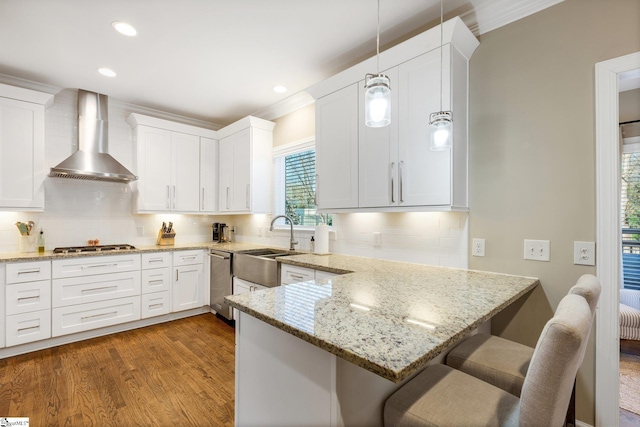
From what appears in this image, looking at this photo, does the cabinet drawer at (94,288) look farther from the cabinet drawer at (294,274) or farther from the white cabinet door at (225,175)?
the cabinet drawer at (294,274)

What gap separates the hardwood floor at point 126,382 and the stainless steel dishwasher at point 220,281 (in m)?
0.40

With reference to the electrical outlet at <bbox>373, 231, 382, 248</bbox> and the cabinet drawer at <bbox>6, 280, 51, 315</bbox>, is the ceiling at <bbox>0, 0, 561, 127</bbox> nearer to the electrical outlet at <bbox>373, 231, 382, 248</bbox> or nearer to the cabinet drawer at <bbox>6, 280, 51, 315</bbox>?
the electrical outlet at <bbox>373, 231, 382, 248</bbox>

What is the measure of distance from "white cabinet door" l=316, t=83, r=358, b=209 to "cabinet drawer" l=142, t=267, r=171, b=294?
2.14 metres

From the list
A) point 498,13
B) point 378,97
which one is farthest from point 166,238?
point 498,13

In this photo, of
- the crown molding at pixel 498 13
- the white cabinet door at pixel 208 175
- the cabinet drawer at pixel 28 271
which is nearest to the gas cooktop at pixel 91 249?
the cabinet drawer at pixel 28 271

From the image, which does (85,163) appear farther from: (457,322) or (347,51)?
(457,322)

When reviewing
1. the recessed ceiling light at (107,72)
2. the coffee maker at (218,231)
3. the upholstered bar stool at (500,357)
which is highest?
the recessed ceiling light at (107,72)

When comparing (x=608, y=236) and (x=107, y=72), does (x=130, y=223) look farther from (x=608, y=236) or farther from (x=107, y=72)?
(x=608, y=236)

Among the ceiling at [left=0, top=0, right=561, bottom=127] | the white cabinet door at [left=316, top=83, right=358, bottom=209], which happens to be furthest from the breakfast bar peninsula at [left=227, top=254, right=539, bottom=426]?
the ceiling at [left=0, top=0, right=561, bottom=127]

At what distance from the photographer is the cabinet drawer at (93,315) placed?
2.88 m

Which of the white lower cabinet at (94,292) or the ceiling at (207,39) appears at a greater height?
the ceiling at (207,39)

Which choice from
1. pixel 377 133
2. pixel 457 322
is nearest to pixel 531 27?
pixel 377 133

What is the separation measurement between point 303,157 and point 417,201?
1.83 metres

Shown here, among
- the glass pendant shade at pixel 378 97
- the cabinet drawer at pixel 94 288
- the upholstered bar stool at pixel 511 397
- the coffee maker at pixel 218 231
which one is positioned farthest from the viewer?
the coffee maker at pixel 218 231
